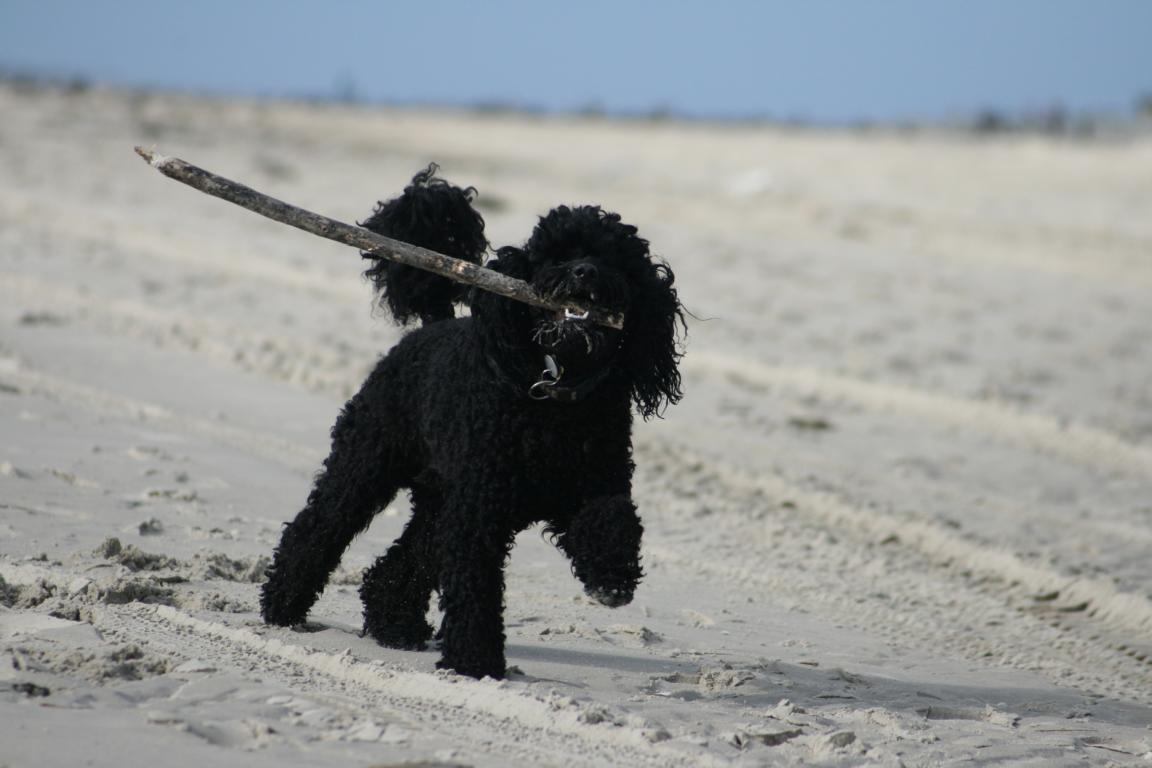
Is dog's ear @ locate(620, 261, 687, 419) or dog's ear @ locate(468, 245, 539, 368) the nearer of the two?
dog's ear @ locate(468, 245, 539, 368)

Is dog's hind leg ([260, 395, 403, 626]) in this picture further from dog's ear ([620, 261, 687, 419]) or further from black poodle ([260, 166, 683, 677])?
dog's ear ([620, 261, 687, 419])

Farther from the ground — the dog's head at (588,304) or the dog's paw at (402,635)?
the dog's head at (588,304)

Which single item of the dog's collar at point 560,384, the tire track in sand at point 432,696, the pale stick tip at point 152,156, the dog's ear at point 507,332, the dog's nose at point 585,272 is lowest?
the tire track in sand at point 432,696

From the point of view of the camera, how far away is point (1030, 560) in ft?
25.6

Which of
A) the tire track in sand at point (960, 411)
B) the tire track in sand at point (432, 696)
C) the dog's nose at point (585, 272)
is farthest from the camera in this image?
the tire track in sand at point (960, 411)

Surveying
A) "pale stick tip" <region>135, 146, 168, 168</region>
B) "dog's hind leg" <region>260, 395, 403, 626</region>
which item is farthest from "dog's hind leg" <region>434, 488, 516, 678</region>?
"pale stick tip" <region>135, 146, 168, 168</region>

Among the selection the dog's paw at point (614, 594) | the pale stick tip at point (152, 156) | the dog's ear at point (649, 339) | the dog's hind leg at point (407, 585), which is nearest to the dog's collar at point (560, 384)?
the dog's ear at point (649, 339)

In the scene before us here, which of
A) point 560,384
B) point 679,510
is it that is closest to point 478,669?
point 560,384

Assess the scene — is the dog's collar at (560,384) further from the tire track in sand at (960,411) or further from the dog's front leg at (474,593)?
the tire track in sand at (960,411)

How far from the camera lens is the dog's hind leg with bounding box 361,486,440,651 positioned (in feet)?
17.8

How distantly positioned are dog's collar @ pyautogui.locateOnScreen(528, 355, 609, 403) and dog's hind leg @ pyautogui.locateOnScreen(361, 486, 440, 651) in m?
1.02

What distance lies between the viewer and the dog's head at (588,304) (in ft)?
15.1

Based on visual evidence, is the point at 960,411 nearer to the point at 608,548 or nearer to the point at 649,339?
the point at 649,339

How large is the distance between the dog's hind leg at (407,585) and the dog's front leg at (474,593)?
644 mm
